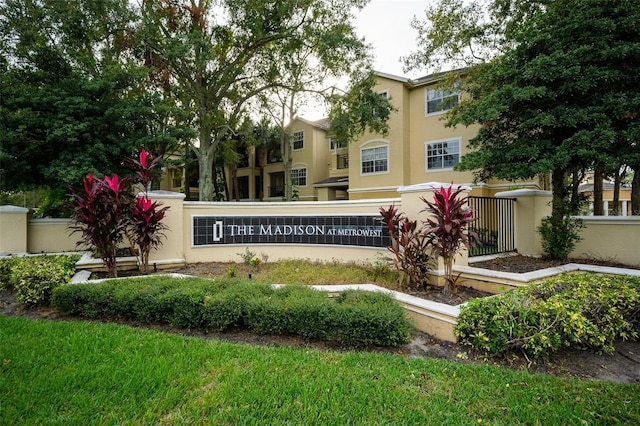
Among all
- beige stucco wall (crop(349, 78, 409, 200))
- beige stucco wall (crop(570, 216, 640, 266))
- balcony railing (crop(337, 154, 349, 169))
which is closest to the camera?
beige stucco wall (crop(570, 216, 640, 266))

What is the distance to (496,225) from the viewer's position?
8070 mm

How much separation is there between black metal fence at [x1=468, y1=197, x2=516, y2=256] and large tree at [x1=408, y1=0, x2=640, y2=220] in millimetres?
795

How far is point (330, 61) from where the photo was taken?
51.1 ft

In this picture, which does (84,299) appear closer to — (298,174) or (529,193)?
(529,193)

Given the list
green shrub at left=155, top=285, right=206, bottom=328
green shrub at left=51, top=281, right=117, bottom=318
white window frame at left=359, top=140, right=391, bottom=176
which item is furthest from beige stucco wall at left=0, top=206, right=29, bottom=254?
white window frame at left=359, top=140, right=391, bottom=176

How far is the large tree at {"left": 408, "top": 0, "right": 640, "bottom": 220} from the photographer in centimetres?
649

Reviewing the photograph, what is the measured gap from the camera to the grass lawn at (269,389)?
8.36 ft

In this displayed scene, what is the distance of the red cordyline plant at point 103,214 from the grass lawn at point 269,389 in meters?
2.69

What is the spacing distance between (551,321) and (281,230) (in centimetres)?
621

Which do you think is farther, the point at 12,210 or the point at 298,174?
the point at 298,174

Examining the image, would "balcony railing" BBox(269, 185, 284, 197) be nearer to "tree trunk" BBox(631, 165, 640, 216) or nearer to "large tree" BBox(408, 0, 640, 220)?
"large tree" BBox(408, 0, 640, 220)

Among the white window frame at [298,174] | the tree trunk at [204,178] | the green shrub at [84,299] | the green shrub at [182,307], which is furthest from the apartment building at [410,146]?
the green shrub at [84,299]

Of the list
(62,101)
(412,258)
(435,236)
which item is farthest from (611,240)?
(62,101)

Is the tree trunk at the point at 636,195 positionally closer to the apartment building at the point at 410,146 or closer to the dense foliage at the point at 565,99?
the apartment building at the point at 410,146
